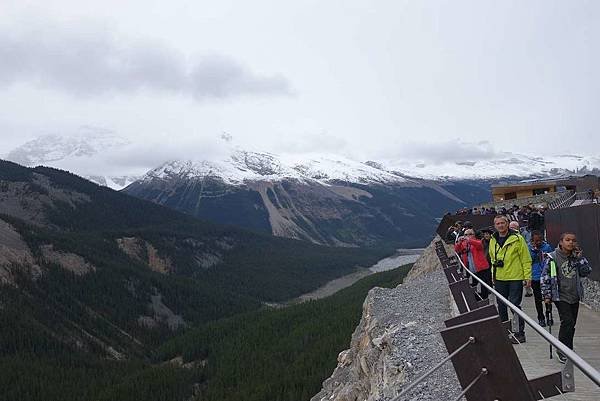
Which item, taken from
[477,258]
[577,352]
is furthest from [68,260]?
[577,352]

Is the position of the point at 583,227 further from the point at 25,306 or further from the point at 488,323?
the point at 25,306

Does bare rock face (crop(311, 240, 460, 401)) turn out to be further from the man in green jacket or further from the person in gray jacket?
the person in gray jacket

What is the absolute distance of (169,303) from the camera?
497ft

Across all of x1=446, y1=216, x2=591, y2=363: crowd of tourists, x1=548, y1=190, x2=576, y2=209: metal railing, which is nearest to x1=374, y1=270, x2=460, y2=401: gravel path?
x1=446, y1=216, x2=591, y2=363: crowd of tourists

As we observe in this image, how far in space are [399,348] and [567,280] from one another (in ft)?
24.0

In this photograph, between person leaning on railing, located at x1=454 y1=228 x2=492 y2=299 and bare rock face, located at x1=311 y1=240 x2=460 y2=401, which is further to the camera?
person leaning on railing, located at x1=454 y1=228 x2=492 y2=299

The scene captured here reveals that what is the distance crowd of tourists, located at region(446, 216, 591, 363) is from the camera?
9.71m

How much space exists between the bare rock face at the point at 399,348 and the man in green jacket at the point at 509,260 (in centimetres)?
241

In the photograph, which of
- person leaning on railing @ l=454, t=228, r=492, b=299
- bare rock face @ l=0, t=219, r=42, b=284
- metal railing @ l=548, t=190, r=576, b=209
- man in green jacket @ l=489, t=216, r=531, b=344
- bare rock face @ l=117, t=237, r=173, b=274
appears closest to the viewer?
man in green jacket @ l=489, t=216, r=531, b=344

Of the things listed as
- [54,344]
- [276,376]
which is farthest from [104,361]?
[276,376]

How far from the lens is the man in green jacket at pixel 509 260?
11.1m

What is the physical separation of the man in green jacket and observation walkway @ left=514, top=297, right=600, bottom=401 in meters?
0.81

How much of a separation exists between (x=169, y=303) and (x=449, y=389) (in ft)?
487

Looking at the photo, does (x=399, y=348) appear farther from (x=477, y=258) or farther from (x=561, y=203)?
(x=561, y=203)
